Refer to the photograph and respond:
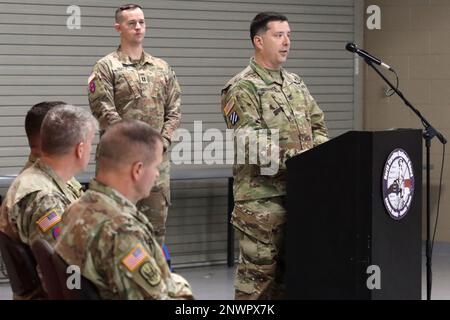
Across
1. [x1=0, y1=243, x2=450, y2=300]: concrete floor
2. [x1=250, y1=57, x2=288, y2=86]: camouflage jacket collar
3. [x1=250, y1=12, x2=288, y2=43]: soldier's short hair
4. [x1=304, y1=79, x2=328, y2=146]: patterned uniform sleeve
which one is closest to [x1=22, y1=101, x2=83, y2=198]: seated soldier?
[x1=250, y1=57, x2=288, y2=86]: camouflage jacket collar

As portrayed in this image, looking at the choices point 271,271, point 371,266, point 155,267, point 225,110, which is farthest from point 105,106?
point 155,267

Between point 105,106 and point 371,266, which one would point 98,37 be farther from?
point 371,266

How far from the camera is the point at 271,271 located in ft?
16.1

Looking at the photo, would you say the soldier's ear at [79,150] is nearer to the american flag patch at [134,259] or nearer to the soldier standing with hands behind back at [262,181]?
the american flag patch at [134,259]

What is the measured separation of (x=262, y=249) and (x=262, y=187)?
0.32 meters

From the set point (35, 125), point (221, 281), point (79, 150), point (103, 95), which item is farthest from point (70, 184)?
point (221, 281)

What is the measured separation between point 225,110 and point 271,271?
88 centimetres

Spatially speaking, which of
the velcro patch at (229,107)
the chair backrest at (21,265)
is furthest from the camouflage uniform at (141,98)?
the chair backrest at (21,265)

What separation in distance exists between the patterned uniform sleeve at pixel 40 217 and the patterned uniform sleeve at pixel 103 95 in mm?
2440

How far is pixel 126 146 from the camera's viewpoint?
9.41 ft

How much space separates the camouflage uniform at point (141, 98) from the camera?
20.0 feet

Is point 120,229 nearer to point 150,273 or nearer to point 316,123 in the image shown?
point 150,273
